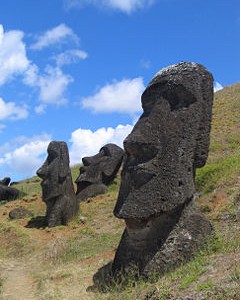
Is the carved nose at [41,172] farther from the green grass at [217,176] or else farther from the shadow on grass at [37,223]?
the green grass at [217,176]

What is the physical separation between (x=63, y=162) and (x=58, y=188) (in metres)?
0.98

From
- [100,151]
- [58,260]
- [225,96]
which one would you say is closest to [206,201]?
[58,260]

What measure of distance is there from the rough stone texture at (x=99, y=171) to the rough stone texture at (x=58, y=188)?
11.6 ft

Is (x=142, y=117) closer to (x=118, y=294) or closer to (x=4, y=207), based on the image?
(x=118, y=294)

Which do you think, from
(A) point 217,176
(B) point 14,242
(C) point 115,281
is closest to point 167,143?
(C) point 115,281

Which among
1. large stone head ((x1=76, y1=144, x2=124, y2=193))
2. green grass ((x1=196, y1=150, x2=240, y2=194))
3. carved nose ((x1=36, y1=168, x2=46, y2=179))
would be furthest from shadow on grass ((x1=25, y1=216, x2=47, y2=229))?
green grass ((x1=196, y1=150, x2=240, y2=194))

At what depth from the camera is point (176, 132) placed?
29.6 feet

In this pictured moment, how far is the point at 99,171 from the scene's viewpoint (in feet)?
75.3

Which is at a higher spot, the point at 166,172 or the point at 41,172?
the point at 41,172

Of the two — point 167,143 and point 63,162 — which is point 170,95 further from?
point 63,162

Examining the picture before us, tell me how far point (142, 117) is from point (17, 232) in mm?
8721

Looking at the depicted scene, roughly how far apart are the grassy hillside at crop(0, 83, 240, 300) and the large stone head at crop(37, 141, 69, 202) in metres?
1.24

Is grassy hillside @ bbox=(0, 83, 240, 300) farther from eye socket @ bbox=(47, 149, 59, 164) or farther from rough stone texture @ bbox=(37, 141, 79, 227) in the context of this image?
eye socket @ bbox=(47, 149, 59, 164)

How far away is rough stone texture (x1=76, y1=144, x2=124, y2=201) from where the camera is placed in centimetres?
2201
